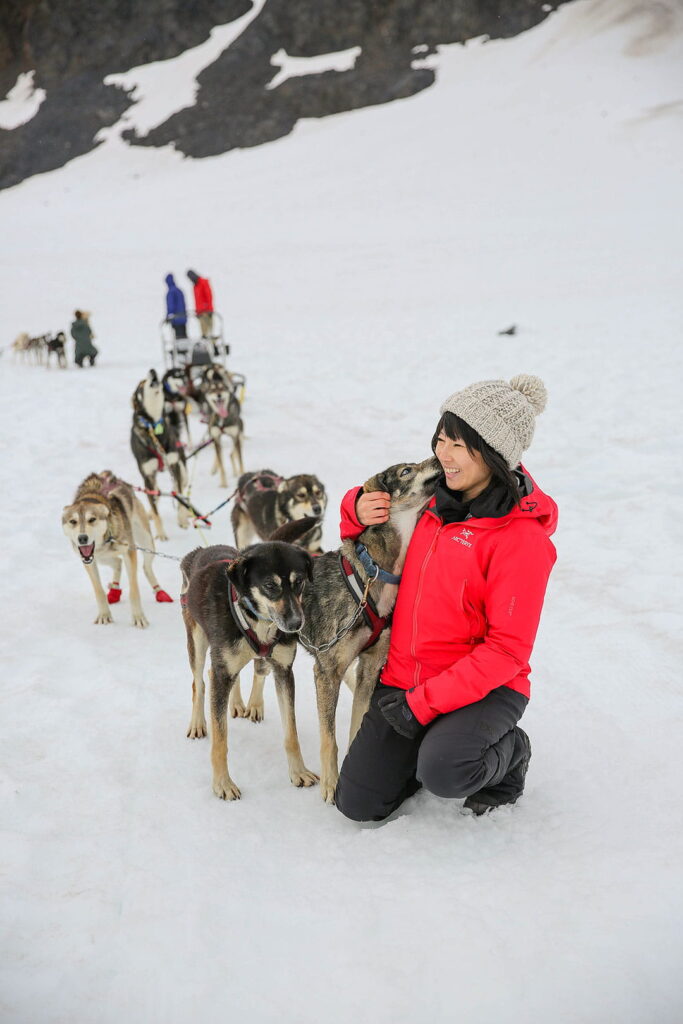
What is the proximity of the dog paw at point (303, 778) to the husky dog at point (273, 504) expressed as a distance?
1.38m

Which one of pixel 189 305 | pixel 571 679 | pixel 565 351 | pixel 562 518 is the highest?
pixel 571 679

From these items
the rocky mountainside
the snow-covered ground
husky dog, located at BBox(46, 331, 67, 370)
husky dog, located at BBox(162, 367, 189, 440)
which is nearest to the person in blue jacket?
the snow-covered ground

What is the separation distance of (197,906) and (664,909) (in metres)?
1.29

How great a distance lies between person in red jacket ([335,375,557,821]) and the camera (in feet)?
7.00

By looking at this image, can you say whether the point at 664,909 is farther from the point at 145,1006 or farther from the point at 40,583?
the point at 40,583

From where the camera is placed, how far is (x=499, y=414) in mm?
2119

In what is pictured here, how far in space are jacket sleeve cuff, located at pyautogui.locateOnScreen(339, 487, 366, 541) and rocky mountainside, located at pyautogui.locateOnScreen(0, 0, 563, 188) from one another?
3457 cm

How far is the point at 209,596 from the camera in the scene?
265cm

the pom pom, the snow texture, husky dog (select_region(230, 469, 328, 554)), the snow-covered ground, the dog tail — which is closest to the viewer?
the snow-covered ground

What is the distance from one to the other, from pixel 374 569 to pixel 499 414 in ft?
2.32

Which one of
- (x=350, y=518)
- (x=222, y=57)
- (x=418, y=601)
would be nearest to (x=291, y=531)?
(x=350, y=518)

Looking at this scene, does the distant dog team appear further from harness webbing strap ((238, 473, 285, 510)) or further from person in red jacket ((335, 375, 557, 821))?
harness webbing strap ((238, 473, 285, 510))

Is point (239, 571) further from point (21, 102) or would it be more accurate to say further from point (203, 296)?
point (21, 102)

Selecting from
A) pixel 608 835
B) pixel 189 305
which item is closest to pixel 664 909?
pixel 608 835
